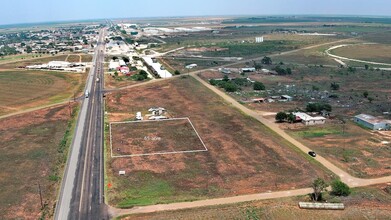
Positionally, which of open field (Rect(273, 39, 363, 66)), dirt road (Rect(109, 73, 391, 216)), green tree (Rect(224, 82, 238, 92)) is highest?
open field (Rect(273, 39, 363, 66))

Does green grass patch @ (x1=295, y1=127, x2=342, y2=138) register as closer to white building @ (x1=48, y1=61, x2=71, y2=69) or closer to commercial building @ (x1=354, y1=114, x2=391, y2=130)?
commercial building @ (x1=354, y1=114, x2=391, y2=130)

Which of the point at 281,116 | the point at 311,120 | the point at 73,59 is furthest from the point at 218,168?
the point at 73,59

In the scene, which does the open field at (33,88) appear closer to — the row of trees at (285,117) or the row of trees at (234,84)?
the row of trees at (234,84)

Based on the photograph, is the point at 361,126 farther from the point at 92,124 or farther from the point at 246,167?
the point at 92,124

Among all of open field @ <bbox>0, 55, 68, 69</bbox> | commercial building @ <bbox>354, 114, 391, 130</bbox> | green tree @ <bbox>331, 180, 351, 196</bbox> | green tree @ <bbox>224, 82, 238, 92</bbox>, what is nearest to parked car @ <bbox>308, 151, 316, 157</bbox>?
green tree @ <bbox>331, 180, 351, 196</bbox>

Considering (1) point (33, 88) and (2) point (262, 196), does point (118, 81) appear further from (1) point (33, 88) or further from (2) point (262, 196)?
(2) point (262, 196)

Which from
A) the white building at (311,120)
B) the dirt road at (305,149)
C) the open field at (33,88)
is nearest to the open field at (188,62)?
the open field at (33,88)

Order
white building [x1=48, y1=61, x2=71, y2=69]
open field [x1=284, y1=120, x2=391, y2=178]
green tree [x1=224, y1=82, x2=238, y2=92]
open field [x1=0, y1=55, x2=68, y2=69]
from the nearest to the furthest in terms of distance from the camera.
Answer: open field [x1=284, y1=120, x2=391, y2=178] < green tree [x1=224, y1=82, x2=238, y2=92] < white building [x1=48, y1=61, x2=71, y2=69] < open field [x1=0, y1=55, x2=68, y2=69]
